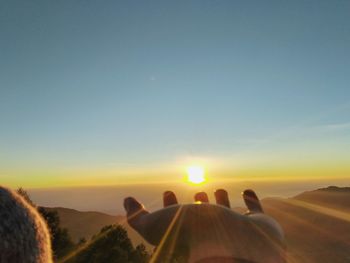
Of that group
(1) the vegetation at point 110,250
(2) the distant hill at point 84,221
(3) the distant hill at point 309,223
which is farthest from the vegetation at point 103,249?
(2) the distant hill at point 84,221

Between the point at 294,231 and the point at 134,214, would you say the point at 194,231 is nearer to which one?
the point at 134,214

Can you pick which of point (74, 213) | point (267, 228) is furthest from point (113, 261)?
point (74, 213)

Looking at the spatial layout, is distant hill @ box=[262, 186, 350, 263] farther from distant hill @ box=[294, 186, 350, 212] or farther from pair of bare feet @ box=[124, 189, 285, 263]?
pair of bare feet @ box=[124, 189, 285, 263]

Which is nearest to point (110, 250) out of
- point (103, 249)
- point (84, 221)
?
point (103, 249)

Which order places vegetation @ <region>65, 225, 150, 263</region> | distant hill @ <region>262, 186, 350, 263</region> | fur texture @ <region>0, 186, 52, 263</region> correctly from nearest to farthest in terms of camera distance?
fur texture @ <region>0, 186, 52, 263</region>
vegetation @ <region>65, 225, 150, 263</region>
distant hill @ <region>262, 186, 350, 263</region>

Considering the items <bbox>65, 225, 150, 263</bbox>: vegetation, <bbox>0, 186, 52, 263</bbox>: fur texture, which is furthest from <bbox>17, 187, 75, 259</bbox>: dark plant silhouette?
<bbox>0, 186, 52, 263</bbox>: fur texture

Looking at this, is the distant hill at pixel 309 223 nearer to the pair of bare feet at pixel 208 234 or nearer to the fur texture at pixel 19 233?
the pair of bare feet at pixel 208 234
